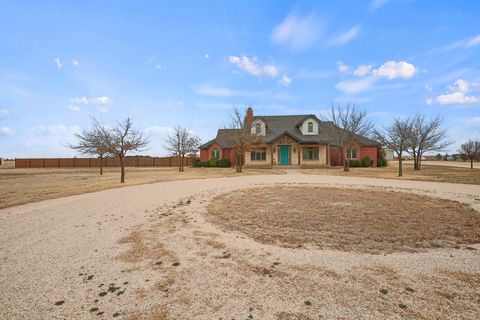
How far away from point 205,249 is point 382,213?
5.64 metres

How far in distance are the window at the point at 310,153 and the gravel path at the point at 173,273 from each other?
87.3ft

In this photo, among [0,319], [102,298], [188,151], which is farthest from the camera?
[188,151]

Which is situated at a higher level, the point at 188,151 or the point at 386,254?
the point at 188,151

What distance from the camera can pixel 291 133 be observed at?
31578 mm

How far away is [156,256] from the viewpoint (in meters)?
4.57

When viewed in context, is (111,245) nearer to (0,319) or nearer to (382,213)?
(0,319)

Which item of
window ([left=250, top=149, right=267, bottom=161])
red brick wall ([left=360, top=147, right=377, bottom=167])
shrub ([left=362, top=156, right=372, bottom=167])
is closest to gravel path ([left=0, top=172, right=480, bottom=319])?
window ([left=250, top=149, right=267, bottom=161])

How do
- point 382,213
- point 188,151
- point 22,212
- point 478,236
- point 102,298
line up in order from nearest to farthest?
point 102,298 → point 478,236 → point 382,213 → point 22,212 → point 188,151

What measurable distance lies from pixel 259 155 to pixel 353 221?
2593 centimetres

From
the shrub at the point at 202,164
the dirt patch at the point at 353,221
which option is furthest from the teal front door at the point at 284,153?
the dirt patch at the point at 353,221

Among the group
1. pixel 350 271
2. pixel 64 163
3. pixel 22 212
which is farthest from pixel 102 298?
pixel 64 163

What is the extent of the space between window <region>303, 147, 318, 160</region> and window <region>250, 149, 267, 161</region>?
16.4 ft

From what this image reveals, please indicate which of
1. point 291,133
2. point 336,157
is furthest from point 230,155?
point 336,157

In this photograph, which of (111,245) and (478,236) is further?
(478,236)
